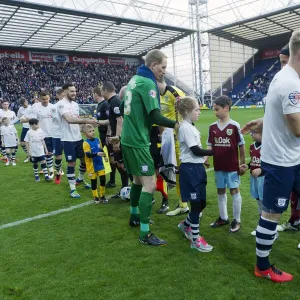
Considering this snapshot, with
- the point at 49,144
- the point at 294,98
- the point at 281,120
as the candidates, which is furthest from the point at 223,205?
the point at 49,144

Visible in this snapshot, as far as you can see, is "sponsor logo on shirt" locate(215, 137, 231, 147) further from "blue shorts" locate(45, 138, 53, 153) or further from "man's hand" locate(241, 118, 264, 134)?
"blue shorts" locate(45, 138, 53, 153)

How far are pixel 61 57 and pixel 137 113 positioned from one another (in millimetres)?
41925

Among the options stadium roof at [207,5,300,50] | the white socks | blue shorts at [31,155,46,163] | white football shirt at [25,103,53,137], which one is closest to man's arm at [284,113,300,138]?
the white socks

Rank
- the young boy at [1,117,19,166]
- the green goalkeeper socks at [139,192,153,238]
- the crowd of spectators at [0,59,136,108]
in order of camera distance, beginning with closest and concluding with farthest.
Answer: the green goalkeeper socks at [139,192,153,238] < the young boy at [1,117,19,166] < the crowd of spectators at [0,59,136,108]

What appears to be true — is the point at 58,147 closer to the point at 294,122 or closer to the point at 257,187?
the point at 257,187

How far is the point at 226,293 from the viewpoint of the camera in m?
2.74

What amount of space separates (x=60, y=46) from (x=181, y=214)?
3956cm

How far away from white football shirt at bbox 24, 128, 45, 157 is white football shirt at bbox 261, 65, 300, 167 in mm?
6009

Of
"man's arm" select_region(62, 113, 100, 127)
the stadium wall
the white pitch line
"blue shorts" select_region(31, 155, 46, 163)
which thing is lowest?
the white pitch line

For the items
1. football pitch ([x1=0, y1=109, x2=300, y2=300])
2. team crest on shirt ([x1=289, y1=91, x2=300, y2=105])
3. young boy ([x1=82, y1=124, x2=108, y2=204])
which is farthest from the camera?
young boy ([x1=82, y1=124, x2=108, y2=204])

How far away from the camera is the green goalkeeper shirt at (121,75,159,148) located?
3574mm

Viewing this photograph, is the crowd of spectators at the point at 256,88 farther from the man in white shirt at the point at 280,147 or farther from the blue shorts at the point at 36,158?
the man in white shirt at the point at 280,147

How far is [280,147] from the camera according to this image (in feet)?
8.72

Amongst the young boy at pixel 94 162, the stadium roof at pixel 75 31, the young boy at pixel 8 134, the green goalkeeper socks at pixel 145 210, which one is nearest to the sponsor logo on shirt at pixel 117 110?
the young boy at pixel 94 162
